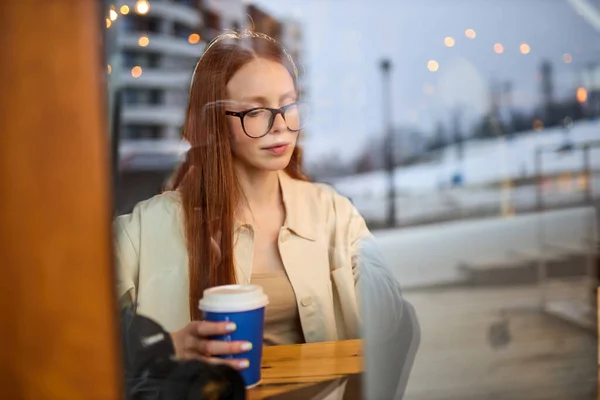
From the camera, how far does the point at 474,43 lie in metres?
1.42

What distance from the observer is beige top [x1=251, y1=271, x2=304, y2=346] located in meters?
1.35

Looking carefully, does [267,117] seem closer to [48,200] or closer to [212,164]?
[212,164]

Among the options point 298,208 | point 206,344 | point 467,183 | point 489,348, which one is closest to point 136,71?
point 298,208

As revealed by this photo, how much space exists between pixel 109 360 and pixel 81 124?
0.42 m

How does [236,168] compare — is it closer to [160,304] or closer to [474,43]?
[160,304]

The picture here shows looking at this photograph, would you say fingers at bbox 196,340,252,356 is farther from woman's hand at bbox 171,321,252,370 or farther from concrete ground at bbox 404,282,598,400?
concrete ground at bbox 404,282,598,400

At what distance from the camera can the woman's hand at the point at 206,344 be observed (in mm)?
1262

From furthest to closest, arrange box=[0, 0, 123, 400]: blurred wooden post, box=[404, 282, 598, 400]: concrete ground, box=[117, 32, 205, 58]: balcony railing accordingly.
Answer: box=[404, 282, 598, 400]: concrete ground < box=[117, 32, 205, 58]: balcony railing < box=[0, 0, 123, 400]: blurred wooden post

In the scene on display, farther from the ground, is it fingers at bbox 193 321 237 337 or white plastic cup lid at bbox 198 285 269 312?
white plastic cup lid at bbox 198 285 269 312

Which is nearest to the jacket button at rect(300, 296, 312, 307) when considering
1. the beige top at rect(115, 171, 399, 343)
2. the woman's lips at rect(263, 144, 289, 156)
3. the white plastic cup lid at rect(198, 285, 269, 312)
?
the beige top at rect(115, 171, 399, 343)

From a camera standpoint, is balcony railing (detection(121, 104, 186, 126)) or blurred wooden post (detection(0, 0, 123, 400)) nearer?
blurred wooden post (detection(0, 0, 123, 400))

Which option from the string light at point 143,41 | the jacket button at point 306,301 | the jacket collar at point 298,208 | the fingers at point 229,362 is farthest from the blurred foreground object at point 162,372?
the string light at point 143,41

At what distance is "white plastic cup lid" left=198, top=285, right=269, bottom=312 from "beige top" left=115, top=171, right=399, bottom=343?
38 mm

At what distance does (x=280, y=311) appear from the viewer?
1.36 m
